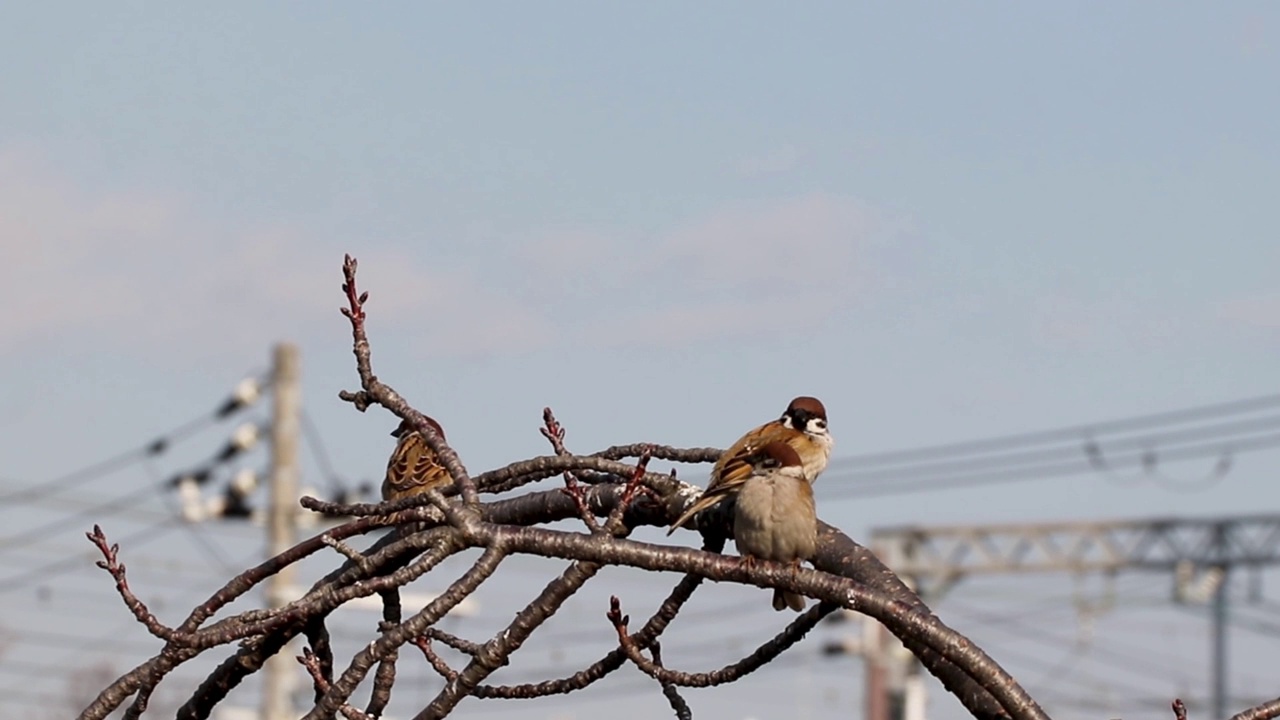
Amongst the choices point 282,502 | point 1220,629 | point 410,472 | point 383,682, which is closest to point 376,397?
point 383,682

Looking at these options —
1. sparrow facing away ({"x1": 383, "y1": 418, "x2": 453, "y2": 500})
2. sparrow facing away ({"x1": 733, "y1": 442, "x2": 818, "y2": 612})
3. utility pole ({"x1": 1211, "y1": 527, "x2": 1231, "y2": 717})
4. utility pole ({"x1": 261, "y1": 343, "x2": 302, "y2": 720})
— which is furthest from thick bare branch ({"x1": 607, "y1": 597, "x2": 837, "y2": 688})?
utility pole ({"x1": 1211, "y1": 527, "x2": 1231, "y2": 717})

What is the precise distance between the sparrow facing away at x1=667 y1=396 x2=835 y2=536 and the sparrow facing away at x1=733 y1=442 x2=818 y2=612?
0.05 m

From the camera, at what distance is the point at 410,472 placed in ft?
31.8

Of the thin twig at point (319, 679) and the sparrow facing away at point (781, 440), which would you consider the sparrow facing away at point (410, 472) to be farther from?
the thin twig at point (319, 679)

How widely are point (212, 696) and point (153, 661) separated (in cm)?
65

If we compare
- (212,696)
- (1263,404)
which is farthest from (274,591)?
(212,696)

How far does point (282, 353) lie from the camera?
32.2 m

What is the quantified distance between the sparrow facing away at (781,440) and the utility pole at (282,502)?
2030 cm

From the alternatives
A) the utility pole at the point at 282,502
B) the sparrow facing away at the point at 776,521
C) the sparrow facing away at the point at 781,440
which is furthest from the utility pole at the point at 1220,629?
the sparrow facing away at the point at 776,521

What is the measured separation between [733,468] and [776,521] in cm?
34

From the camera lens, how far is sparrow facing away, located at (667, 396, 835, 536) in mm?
5770

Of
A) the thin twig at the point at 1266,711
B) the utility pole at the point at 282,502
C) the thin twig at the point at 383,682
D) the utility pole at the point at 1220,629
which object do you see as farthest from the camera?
the utility pole at the point at 1220,629

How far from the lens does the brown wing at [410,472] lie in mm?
9609

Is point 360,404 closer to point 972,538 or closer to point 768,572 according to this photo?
point 768,572
